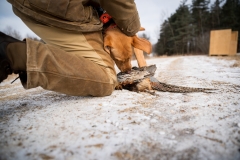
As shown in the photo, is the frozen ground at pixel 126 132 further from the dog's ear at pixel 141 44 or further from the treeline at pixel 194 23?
the treeline at pixel 194 23

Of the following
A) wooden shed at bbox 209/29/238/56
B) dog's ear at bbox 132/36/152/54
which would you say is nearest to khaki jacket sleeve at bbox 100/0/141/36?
dog's ear at bbox 132/36/152/54

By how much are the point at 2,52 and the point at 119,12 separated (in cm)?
90

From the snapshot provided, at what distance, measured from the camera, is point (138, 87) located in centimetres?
161

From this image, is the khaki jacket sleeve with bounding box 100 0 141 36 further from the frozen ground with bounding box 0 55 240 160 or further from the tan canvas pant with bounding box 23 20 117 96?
Answer: the frozen ground with bounding box 0 55 240 160

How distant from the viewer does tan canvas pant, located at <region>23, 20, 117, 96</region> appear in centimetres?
89

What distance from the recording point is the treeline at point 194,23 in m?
22.9

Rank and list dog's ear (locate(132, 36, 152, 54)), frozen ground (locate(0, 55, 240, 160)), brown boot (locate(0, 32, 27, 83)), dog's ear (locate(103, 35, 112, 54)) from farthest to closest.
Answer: dog's ear (locate(132, 36, 152, 54)) < dog's ear (locate(103, 35, 112, 54)) < brown boot (locate(0, 32, 27, 83)) < frozen ground (locate(0, 55, 240, 160))

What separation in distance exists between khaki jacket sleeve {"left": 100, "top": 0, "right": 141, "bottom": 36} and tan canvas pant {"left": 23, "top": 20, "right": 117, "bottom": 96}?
0.96 feet

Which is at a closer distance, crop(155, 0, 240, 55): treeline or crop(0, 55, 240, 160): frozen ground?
crop(0, 55, 240, 160): frozen ground

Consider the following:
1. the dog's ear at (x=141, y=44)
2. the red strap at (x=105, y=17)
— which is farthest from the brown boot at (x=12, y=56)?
the dog's ear at (x=141, y=44)

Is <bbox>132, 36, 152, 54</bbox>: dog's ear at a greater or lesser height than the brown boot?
greater

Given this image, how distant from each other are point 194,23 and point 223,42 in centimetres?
1965

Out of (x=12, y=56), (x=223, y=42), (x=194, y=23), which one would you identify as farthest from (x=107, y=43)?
(x=194, y=23)

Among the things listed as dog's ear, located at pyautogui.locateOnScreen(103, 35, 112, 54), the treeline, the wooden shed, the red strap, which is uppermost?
the treeline
